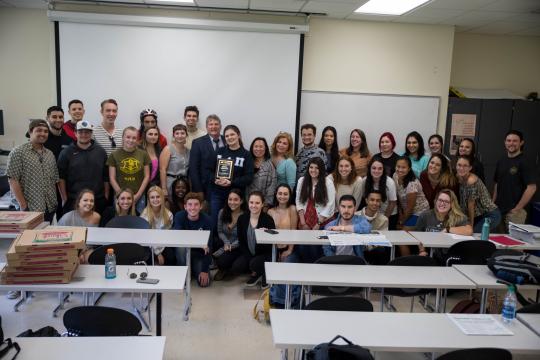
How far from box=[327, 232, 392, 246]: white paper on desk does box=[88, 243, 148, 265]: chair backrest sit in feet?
5.25

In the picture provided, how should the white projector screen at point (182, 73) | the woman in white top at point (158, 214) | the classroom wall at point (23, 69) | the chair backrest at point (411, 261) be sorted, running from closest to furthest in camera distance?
1. the chair backrest at point (411, 261)
2. the woman in white top at point (158, 214)
3. the white projector screen at point (182, 73)
4. the classroom wall at point (23, 69)

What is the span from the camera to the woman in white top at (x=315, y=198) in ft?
15.0

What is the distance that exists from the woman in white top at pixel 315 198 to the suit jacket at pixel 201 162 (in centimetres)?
110

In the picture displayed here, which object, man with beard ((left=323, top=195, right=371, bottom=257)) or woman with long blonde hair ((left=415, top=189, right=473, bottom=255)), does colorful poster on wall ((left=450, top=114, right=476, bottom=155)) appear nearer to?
woman with long blonde hair ((left=415, top=189, right=473, bottom=255))

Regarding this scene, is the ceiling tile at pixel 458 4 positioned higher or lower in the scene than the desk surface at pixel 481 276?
higher

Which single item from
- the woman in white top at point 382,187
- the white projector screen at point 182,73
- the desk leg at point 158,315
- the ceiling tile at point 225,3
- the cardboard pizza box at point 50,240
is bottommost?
the desk leg at point 158,315

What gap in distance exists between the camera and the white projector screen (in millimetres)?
5660

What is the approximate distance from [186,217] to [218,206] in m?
0.57

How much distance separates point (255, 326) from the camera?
3693 millimetres

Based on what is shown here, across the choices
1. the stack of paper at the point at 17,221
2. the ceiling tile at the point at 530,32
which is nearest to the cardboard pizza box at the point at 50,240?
the stack of paper at the point at 17,221

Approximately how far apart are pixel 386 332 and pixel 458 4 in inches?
174

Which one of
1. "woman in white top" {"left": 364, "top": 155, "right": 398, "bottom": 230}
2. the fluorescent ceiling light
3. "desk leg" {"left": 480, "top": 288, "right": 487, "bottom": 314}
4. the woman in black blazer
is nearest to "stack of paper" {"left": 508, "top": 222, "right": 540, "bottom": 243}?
"woman in white top" {"left": 364, "top": 155, "right": 398, "bottom": 230}

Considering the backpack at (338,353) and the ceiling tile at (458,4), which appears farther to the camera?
the ceiling tile at (458,4)

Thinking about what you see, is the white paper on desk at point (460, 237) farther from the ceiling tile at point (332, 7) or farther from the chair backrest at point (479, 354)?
the ceiling tile at point (332, 7)
